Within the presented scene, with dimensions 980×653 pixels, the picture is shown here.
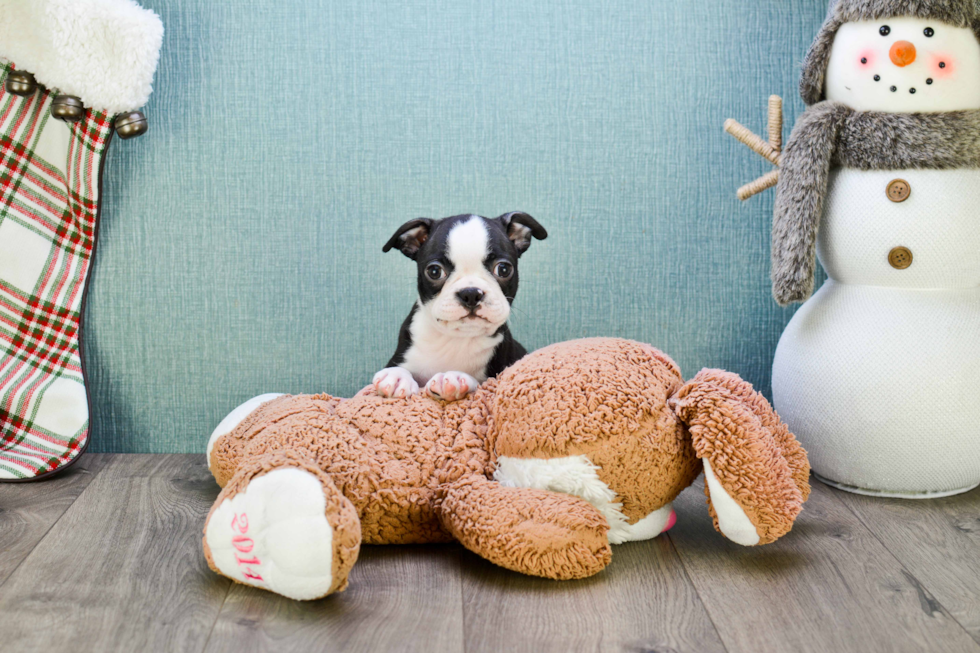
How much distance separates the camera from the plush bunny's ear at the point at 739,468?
3.52ft

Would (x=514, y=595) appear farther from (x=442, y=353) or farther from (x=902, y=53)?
(x=902, y=53)

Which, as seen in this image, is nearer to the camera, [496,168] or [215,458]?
[215,458]

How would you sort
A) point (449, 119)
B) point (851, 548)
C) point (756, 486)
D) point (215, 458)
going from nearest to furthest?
point (756, 486), point (851, 548), point (215, 458), point (449, 119)

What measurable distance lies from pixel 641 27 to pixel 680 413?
845mm

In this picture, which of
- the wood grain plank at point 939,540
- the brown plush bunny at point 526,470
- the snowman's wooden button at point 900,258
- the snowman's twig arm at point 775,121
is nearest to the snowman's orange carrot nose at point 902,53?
the snowman's twig arm at point 775,121

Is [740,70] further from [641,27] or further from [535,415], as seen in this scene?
[535,415]

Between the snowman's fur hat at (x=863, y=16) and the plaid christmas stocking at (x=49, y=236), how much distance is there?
1113 mm

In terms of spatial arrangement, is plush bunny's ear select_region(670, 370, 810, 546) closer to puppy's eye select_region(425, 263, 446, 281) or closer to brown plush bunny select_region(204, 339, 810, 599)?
brown plush bunny select_region(204, 339, 810, 599)

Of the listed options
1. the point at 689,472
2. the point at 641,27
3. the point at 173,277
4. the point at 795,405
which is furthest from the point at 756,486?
the point at 173,277

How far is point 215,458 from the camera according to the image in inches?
52.4

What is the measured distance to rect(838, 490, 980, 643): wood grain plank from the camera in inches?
41.0

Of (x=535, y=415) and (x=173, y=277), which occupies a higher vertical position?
(x=173, y=277)

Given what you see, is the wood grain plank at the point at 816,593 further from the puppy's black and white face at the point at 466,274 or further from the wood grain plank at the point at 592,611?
the puppy's black and white face at the point at 466,274

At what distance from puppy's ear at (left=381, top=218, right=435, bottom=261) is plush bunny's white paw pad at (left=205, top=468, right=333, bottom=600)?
19.7 inches
